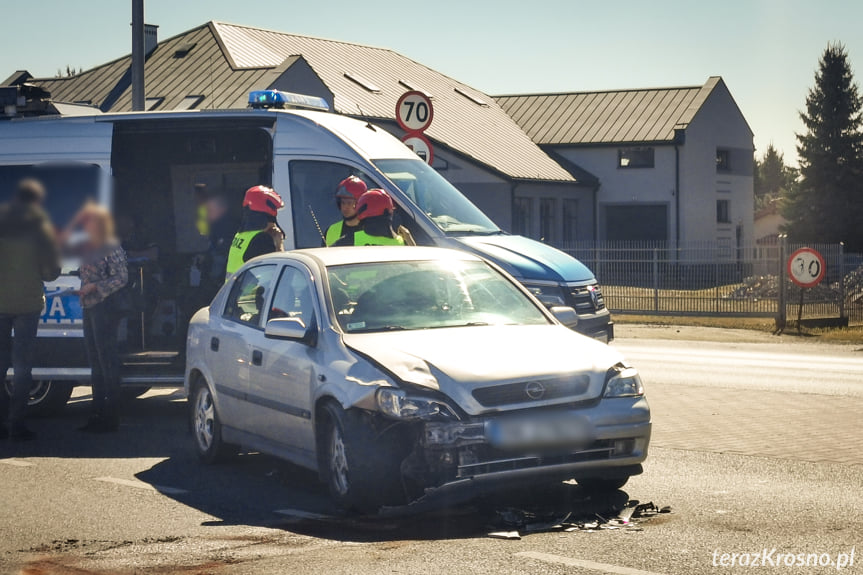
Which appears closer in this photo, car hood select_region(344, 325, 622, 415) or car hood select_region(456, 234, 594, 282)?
car hood select_region(344, 325, 622, 415)

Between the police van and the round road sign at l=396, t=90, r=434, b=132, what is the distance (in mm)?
3970

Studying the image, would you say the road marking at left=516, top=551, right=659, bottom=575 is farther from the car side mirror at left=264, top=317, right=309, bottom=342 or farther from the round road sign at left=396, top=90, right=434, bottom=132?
the round road sign at left=396, top=90, right=434, bottom=132

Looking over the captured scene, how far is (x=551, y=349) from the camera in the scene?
7.80 meters

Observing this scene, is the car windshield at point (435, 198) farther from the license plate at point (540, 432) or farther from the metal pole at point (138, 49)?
the metal pole at point (138, 49)

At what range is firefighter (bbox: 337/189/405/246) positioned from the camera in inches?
444

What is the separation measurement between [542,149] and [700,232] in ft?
24.1

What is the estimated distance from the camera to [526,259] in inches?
500

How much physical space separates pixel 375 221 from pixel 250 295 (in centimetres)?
202

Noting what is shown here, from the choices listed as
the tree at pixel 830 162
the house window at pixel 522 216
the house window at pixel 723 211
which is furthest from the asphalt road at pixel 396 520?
the tree at pixel 830 162

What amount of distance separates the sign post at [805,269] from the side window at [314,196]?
13.5 meters

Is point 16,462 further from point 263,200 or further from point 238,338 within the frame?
point 263,200

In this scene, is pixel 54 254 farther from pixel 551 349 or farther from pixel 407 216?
pixel 551 349

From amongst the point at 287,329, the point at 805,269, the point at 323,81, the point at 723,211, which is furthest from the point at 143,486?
the point at 723,211

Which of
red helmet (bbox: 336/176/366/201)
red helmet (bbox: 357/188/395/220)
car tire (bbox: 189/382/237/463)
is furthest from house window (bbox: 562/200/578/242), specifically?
car tire (bbox: 189/382/237/463)
